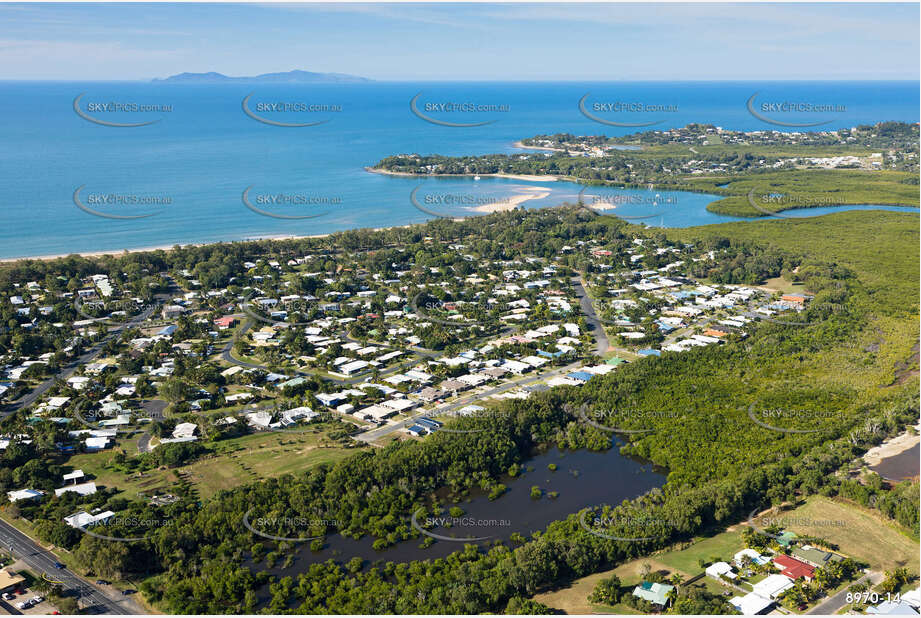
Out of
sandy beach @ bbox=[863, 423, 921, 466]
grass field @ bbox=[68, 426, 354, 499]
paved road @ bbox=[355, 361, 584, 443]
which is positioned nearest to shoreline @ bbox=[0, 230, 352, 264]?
grass field @ bbox=[68, 426, 354, 499]

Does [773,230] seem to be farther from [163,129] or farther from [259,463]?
[163,129]

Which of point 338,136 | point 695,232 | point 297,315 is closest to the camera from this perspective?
point 297,315

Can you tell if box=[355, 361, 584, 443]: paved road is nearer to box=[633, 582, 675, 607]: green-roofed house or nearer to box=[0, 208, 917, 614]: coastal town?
box=[0, 208, 917, 614]: coastal town

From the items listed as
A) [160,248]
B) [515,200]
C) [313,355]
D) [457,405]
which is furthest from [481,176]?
[457,405]

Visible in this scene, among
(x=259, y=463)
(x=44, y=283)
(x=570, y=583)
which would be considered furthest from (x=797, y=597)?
(x=44, y=283)

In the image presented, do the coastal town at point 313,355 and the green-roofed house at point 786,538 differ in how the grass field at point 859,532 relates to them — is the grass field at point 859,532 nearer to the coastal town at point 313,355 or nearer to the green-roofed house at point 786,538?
the green-roofed house at point 786,538

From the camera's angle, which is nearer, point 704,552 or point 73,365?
point 704,552

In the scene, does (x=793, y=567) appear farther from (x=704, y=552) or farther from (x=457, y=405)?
(x=457, y=405)
